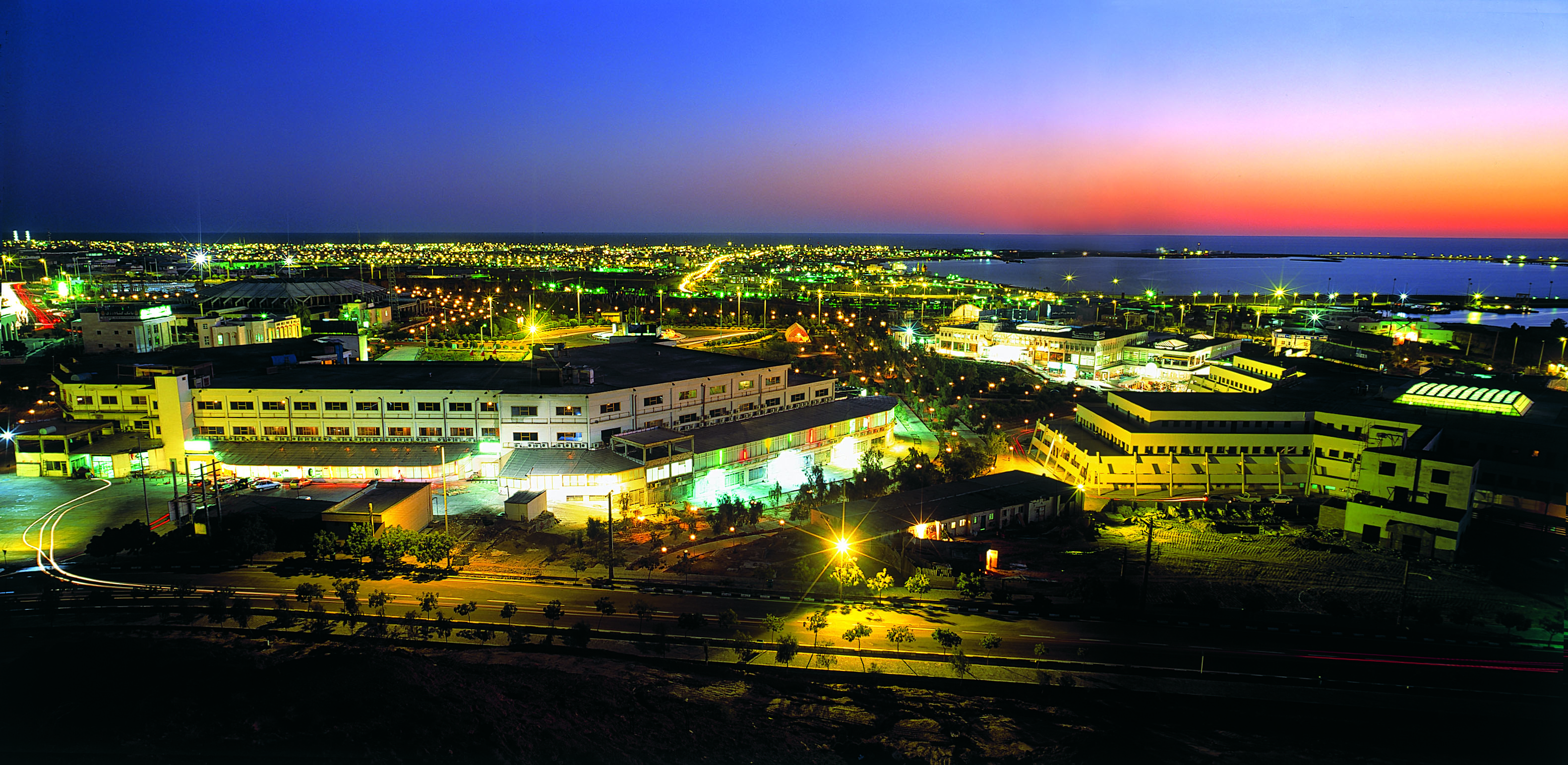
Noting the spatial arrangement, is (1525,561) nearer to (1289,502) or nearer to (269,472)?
(1289,502)

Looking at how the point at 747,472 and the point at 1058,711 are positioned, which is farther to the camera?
the point at 747,472

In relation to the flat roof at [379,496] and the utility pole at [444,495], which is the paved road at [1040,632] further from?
the utility pole at [444,495]

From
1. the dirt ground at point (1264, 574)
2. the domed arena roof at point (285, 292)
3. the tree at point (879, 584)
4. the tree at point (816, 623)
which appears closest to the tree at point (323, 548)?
the tree at point (816, 623)

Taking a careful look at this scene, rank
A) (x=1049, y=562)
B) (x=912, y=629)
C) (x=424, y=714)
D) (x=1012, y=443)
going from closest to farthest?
(x=424, y=714), (x=912, y=629), (x=1049, y=562), (x=1012, y=443)

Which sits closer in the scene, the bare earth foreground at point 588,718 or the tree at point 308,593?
the bare earth foreground at point 588,718

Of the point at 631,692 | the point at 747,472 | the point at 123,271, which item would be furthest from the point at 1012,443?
the point at 123,271

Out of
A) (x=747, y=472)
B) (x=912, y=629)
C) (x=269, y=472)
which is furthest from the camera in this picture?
(x=747, y=472)
